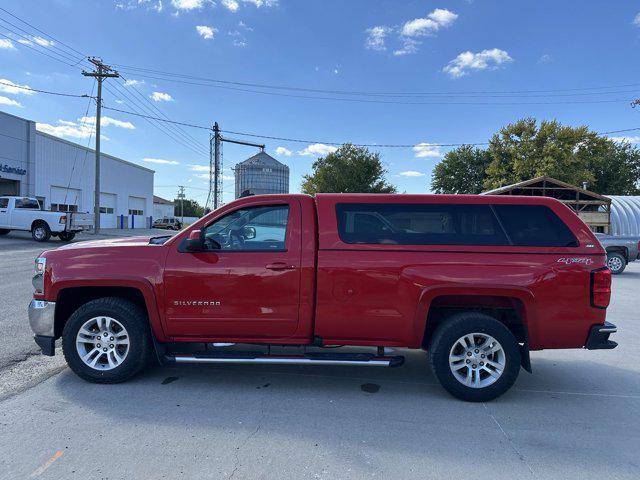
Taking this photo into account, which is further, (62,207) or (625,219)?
(62,207)

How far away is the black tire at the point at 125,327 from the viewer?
404cm

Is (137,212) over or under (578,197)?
under

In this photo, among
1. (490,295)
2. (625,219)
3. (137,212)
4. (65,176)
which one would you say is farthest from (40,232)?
(625,219)

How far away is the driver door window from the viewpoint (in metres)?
4.05

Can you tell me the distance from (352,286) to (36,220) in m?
21.2

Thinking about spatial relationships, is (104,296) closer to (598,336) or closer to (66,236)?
(598,336)

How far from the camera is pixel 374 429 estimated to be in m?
3.38

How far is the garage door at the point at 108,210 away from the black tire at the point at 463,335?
4158cm

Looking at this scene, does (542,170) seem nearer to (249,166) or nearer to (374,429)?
(249,166)

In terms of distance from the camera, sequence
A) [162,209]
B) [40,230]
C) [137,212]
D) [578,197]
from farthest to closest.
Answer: [162,209] < [137,212] < [578,197] < [40,230]

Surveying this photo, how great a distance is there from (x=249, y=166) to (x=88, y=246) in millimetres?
31362

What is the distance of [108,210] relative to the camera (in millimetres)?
41312

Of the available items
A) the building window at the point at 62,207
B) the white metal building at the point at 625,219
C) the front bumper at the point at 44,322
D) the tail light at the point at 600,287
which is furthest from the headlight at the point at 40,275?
the white metal building at the point at 625,219

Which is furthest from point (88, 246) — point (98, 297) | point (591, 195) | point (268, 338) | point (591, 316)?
point (591, 195)
